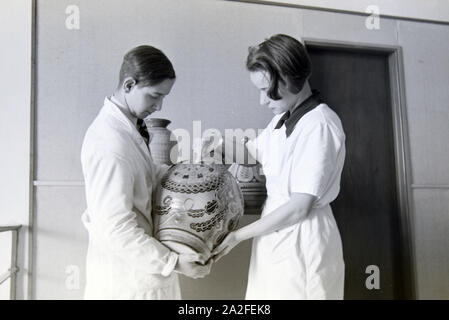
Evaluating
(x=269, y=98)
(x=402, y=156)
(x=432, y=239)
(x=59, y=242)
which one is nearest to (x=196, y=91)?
(x=269, y=98)

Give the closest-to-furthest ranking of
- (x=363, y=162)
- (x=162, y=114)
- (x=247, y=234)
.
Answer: (x=247, y=234) → (x=162, y=114) → (x=363, y=162)

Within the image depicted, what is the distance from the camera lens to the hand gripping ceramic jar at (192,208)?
0.73 metres

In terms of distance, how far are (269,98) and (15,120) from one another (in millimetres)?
677

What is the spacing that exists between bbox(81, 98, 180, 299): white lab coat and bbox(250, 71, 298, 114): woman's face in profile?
30 centimetres

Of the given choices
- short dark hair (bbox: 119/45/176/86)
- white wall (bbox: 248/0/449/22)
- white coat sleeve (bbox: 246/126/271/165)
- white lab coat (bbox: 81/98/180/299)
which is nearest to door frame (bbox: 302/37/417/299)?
white wall (bbox: 248/0/449/22)

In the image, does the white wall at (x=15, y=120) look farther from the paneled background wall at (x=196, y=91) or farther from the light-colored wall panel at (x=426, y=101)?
the light-colored wall panel at (x=426, y=101)

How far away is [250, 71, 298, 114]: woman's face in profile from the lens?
0.85 m

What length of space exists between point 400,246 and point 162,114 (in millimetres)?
918

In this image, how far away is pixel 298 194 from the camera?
79 cm

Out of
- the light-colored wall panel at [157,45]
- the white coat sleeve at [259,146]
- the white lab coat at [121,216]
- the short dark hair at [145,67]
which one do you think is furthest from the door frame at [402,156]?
the white lab coat at [121,216]
